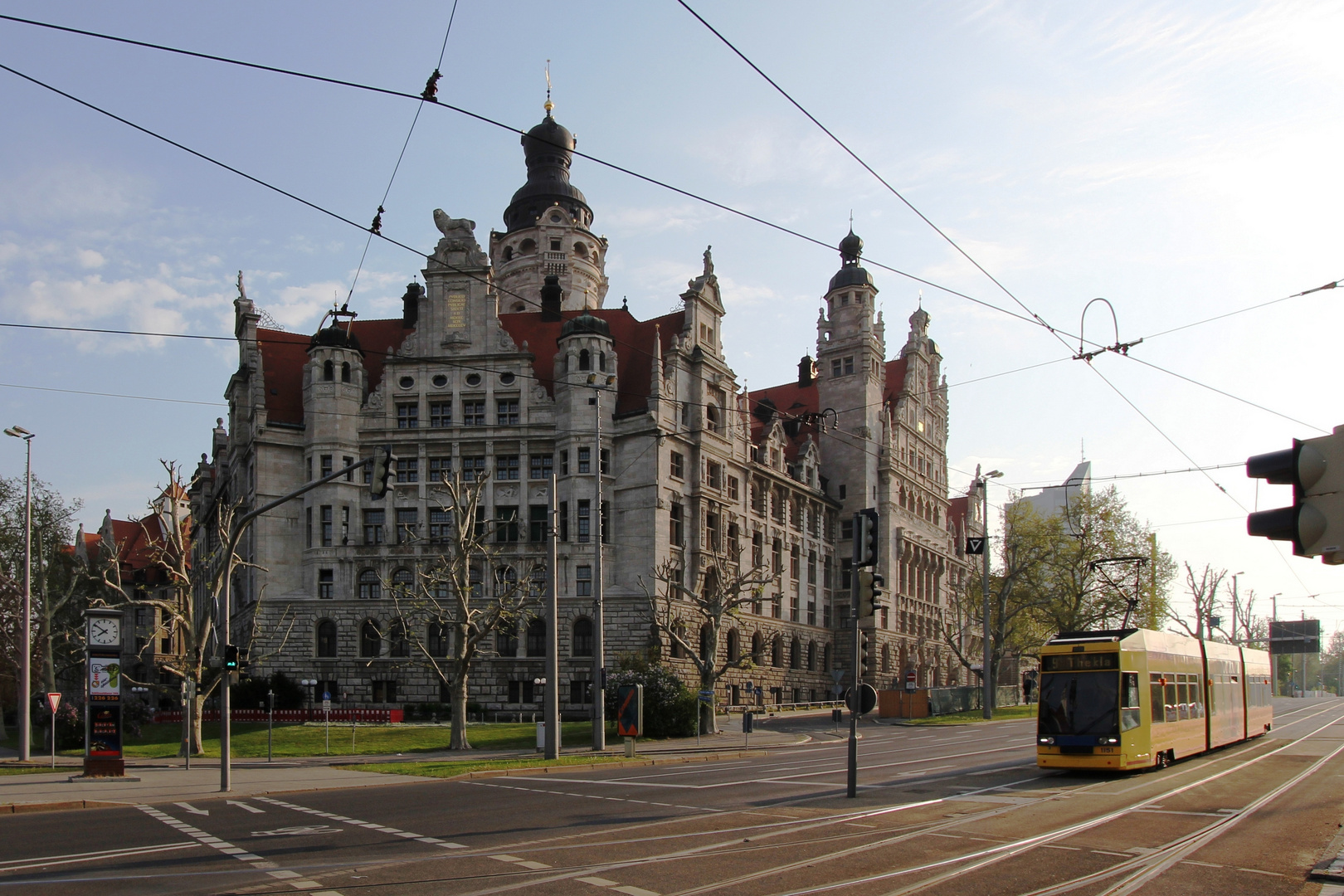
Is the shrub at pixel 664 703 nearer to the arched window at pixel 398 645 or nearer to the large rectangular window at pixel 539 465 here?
the arched window at pixel 398 645

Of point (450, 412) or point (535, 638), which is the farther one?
point (450, 412)

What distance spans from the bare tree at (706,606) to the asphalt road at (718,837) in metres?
19.5

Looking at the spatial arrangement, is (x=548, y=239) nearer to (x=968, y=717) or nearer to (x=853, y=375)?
(x=853, y=375)

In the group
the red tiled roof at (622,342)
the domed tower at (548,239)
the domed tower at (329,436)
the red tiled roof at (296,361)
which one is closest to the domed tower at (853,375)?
the domed tower at (548,239)

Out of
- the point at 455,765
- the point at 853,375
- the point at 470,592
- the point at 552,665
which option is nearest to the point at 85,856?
the point at 455,765

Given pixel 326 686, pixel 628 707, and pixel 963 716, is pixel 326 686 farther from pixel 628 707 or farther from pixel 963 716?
pixel 963 716

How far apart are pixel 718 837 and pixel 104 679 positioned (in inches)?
765

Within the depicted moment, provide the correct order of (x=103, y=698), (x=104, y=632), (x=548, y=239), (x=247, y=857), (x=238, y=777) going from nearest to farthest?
(x=247, y=857) → (x=238, y=777) → (x=103, y=698) → (x=104, y=632) → (x=548, y=239)

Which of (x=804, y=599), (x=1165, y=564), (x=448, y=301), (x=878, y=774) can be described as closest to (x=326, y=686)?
(x=448, y=301)

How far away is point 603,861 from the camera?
12.1 meters

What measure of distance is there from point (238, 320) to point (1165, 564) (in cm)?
6636

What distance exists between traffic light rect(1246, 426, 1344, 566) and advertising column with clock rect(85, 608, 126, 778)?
26.3 meters

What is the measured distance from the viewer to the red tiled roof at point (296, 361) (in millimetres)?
59812

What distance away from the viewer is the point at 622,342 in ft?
204
